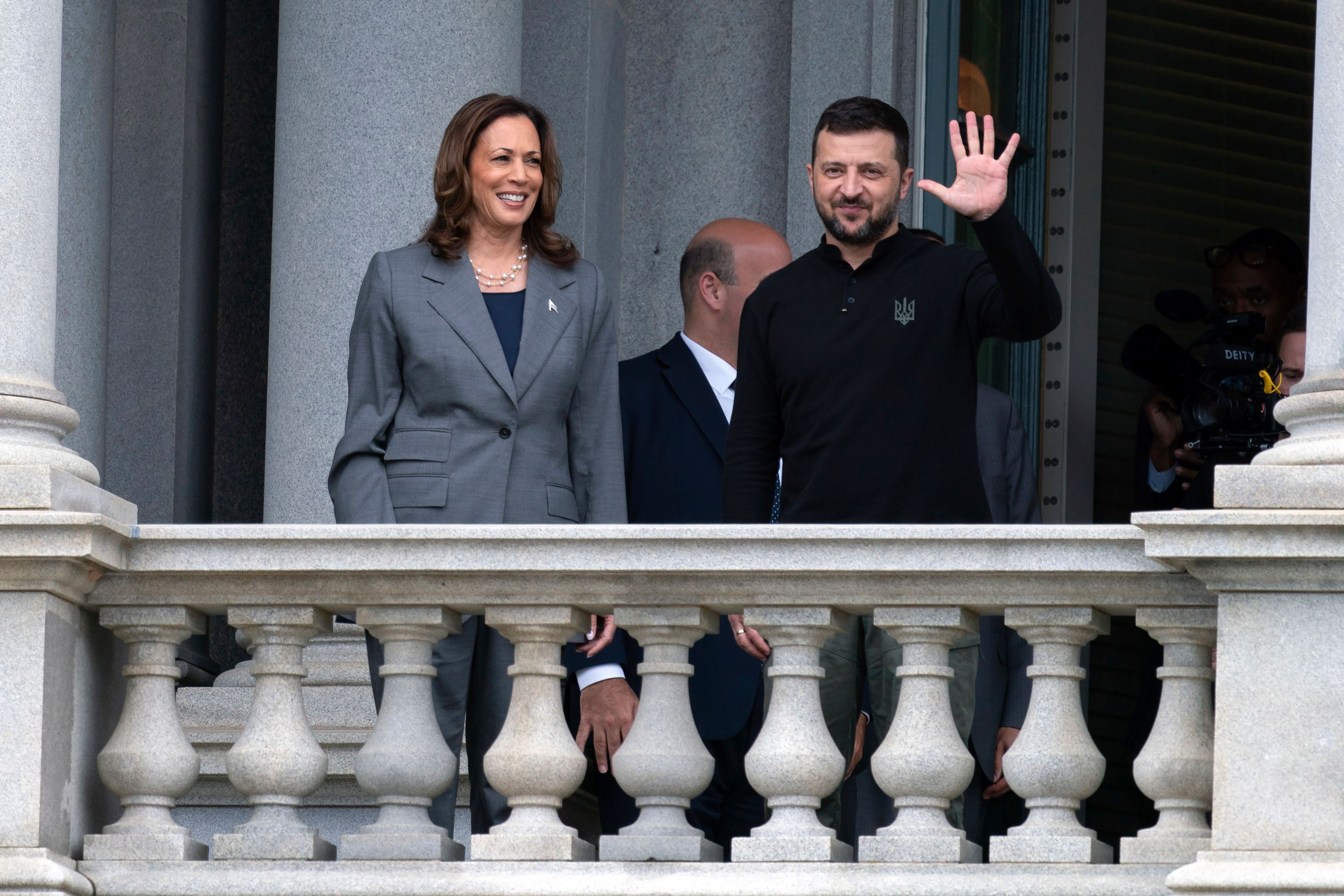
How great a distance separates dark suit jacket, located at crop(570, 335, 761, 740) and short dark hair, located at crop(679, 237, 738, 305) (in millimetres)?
285

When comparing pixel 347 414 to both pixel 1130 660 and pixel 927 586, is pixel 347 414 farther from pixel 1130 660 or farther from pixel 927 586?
pixel 1130 660

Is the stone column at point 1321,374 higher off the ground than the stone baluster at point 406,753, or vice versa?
the stone column at point 1321,374

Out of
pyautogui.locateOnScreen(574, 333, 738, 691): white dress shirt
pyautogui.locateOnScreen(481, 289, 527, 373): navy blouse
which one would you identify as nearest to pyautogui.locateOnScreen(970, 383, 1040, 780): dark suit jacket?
pyautogui.locateOnScreen(574, 333, 738, 691): white dress shirt

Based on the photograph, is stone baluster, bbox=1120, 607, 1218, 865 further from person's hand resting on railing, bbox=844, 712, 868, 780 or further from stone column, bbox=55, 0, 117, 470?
stone column, bbox=55, 0, 117, 470

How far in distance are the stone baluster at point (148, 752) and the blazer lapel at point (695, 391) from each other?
1815 mm

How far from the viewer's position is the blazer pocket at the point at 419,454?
669cm

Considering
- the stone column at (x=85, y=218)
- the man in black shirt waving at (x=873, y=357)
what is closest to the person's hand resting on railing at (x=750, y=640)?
the man in black shirt waving at (x=873, y=357)

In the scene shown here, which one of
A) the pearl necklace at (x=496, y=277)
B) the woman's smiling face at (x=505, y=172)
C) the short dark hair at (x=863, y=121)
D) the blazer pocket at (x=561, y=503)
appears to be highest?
the short dark hair at (x=863, y=121)

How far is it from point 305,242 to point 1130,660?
4.11 m

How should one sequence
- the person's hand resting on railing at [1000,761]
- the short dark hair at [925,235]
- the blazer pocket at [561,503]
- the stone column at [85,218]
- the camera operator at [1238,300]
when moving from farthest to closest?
the stone column at [85,218], the camera operator at [1238,300], the person's hand resting on railing at [1000,761], the short dark hair at [925,235], the blazer pocket at [561,503]

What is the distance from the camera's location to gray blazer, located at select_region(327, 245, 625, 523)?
6684 mm

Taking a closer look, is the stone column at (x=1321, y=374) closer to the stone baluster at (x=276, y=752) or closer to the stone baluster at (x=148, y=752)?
the stone baluster at (x=276, y=752)

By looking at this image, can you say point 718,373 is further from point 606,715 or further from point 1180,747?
point 1180,747

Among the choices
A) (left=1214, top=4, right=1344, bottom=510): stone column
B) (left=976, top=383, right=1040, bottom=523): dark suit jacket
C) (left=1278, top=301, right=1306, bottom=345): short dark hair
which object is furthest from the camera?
(left=1278, top=301, right=1306, bottom=345): short dark hair
